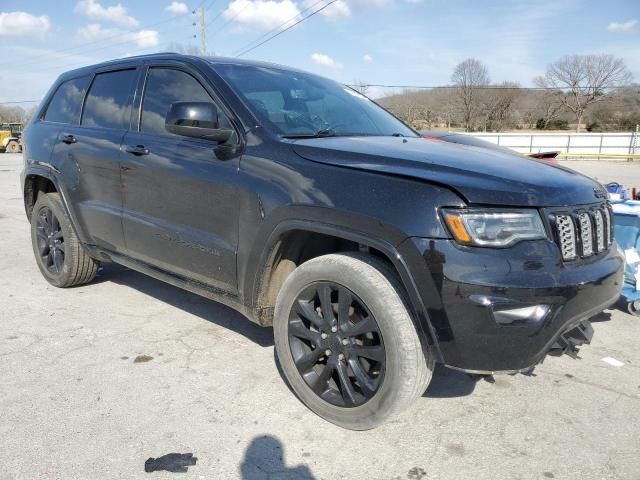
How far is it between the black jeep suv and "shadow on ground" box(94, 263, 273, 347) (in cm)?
68

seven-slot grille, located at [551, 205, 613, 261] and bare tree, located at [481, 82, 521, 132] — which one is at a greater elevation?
bare tree, located at [481, 82, 521, 132]

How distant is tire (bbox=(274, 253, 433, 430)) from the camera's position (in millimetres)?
2270

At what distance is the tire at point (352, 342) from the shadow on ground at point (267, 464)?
32 centimetres

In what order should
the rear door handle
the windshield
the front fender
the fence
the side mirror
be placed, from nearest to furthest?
the side mirror
the windshield
the rear door handle
the front fender
the fence

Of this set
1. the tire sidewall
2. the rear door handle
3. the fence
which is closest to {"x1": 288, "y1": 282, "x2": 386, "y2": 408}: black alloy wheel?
the rear door handle

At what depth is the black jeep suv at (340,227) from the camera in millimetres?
2113

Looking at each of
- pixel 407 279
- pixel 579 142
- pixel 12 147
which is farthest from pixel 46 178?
pixel 12 147

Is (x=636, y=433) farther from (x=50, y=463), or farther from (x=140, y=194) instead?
(x=140, y=194)

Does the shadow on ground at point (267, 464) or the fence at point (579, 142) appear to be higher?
the fence at point (579, 142)

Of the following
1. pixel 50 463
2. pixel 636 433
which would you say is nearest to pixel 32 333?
pixel 50 463

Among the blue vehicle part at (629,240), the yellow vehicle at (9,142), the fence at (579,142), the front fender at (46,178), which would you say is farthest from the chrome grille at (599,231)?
the yellow vehicle at (9,142)

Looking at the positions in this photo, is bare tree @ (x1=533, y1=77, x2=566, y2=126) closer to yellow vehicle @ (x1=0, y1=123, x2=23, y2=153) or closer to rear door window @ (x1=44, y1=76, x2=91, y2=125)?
yellow vehicle @ (x1=0, y1=123, x2=23, y2=153)

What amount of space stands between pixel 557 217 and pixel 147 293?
3544 millimetres

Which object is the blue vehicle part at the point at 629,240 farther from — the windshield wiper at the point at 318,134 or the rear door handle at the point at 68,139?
the rear door handle at the point at 68,139
